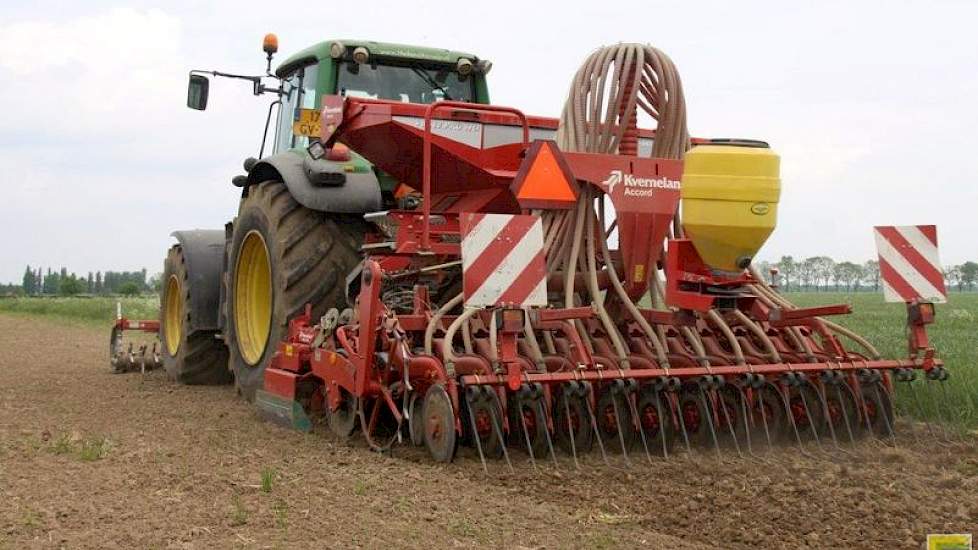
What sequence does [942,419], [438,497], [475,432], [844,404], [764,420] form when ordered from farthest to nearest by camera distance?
1. [942,419]
2. [844,404]
3. [764,420]
4. [475,432]
5. [438,497]

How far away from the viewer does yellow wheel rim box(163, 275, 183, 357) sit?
918 centimetres

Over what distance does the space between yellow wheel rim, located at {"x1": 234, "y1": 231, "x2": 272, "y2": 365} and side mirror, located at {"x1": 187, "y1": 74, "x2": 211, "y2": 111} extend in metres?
1.26

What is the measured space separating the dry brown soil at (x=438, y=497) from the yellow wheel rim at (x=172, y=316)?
11.0ft

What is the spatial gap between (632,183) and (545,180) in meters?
0.47

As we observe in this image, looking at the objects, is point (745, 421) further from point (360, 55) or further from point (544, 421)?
point (360, 55)

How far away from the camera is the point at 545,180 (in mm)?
5359

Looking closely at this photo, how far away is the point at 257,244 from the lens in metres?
7.02

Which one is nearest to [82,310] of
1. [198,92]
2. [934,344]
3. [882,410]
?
[934,344]

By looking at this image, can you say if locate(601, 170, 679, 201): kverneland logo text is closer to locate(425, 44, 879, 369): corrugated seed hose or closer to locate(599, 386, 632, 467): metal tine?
locate(425, 44, 879, 369): corrugated seed hose

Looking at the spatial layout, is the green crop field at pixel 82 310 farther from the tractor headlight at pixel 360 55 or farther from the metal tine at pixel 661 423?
the metal tine at pixel 661 423

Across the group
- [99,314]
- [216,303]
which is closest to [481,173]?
[216,303]

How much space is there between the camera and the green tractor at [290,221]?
20.3 feet

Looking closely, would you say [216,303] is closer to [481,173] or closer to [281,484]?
[481,173]

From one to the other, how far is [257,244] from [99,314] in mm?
19049
